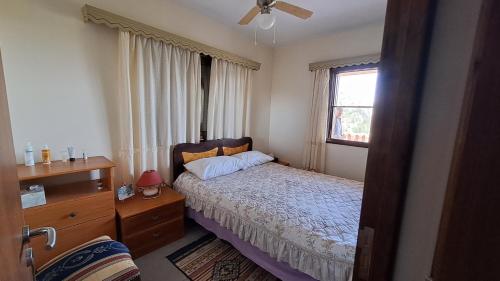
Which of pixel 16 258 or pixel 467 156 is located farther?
pixel 16 258

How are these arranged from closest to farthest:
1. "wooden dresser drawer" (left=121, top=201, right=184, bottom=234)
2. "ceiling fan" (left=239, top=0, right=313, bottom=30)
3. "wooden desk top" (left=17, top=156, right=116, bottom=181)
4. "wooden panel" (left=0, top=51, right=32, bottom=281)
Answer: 1. "wooden panel" (left=0, top=51, right=32, bottom=281)
2. "wooden desk top" (left=17, top=156, right=116, bottom=181)
3. "ceiling fan" (left=239, top=0, right=313, bottom=30)
4. "wooden dresser drawer" (left=121, top=201, right=184, bottom=234)

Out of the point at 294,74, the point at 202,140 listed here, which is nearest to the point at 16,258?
the point at 202,140

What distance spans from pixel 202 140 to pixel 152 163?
0.77m

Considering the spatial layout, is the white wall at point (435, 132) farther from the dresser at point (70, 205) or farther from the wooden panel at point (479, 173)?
the dresser at point (70, 205)

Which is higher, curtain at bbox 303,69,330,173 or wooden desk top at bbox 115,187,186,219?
curtain at bbox 303,69,330,173

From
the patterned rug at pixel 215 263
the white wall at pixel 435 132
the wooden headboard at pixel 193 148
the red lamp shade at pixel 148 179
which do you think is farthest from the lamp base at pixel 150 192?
the white wall at pixel 435 132

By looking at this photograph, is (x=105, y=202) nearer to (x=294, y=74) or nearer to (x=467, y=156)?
(x=467, y=156)

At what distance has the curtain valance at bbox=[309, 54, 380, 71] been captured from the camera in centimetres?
264

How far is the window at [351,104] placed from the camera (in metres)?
2.85

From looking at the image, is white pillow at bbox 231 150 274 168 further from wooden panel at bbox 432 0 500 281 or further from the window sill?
wooden panel at bbox 432 0 500 281

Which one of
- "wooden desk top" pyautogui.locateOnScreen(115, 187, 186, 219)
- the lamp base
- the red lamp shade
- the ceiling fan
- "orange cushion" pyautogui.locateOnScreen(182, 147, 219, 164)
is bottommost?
"wooden desk top" pyautogui.locateOnScreen(115, 187, 186, 219)

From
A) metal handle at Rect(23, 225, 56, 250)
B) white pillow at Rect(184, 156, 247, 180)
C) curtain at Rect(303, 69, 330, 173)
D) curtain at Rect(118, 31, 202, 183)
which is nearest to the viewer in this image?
metal handle at Rect(23, 225, 56, 250)

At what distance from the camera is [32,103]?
169 cm

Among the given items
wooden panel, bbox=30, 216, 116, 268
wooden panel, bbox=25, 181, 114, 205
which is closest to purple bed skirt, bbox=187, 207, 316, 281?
wooden panel, bbox=30, 216, 116, 268
